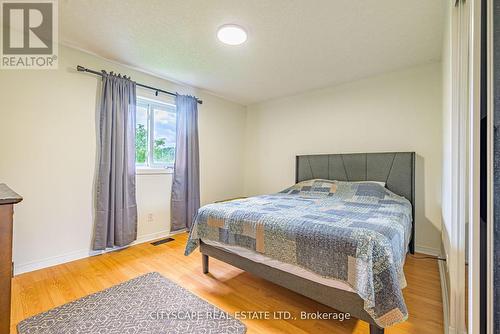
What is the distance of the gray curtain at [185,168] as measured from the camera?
3.41m

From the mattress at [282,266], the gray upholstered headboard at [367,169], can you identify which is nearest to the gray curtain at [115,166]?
the mattress at [282,266]

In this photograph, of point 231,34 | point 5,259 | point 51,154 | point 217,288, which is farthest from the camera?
point 51,154

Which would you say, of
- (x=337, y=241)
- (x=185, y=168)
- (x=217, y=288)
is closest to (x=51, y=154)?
(x=185, y=168)

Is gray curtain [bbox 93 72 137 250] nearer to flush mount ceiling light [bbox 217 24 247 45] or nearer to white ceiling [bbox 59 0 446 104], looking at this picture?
white ceiling [bbox 59 0 446 104]

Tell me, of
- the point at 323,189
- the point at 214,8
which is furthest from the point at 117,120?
the point at 323,189

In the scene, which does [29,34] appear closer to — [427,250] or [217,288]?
[217,288]

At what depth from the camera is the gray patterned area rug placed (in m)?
1.44

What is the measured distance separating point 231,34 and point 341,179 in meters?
2.41

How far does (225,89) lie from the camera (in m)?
3.78

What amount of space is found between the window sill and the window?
0.08 meters

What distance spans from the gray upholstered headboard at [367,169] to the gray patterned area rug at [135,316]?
2493mm

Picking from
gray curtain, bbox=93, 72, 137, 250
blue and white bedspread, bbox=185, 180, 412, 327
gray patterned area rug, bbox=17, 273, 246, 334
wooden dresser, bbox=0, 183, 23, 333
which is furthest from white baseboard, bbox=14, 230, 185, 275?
wooden dresser, bbox=0, 183, 23, 333

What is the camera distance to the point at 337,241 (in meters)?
1.36

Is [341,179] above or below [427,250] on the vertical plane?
above
